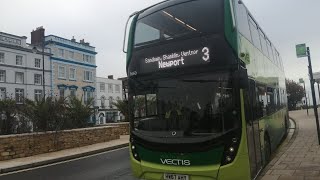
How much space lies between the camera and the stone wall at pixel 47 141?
15438mm

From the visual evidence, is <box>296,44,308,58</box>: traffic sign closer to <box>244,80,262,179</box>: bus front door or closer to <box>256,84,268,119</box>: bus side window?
<box>256,84,268,119</box>: bus side window

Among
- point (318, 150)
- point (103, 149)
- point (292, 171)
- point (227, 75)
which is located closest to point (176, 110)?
point (227, 75)

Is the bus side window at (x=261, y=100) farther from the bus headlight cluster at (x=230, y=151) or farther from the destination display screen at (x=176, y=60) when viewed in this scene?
the destination display screen at (x=176, y=60)

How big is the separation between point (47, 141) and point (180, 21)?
38.9 feet

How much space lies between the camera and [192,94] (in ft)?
23.6

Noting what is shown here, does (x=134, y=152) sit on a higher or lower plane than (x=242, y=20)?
lower

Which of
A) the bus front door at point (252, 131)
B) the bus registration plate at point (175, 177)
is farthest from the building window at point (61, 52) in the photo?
the bus registration plate at point (175, 177)

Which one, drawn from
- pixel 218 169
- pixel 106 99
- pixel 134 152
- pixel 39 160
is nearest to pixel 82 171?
pixel 39 160

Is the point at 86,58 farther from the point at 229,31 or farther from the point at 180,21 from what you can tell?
the point at 229,31

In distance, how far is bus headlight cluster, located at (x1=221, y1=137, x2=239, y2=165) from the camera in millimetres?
6836

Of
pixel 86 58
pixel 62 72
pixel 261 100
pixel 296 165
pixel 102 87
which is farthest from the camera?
pixel 102 87

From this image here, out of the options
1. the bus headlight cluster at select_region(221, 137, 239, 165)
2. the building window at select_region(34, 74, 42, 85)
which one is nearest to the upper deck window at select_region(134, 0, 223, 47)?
the bus headlight cluster at select_region(221, 137, 239, 165)

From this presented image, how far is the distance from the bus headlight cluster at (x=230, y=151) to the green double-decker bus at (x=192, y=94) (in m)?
0.02

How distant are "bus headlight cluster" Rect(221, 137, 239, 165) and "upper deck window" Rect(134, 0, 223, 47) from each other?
2066 mm
